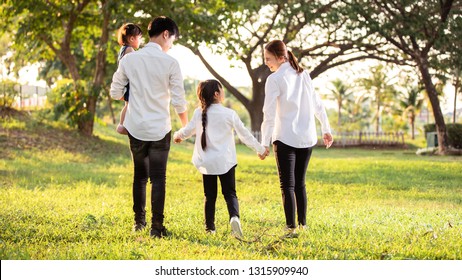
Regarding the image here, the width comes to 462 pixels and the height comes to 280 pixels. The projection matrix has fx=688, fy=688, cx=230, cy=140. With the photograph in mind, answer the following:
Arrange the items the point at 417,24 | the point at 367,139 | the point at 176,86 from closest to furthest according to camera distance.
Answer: the point at 176,86 < the point at 417,24 < the point at 367,139

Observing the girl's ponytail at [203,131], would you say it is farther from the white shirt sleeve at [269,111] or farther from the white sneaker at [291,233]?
the white sneaker at [291,233]

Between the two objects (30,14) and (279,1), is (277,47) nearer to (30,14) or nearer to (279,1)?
(30,14)

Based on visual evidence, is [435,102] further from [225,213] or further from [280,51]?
[280,51]

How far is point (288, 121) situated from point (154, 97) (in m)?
1.25

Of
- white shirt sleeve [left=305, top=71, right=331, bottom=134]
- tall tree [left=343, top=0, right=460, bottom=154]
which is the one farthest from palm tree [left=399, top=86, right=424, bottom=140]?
white shirt sleeve [left=305, top=71, right=331, bottom=134]

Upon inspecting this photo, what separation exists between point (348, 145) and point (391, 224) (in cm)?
3521

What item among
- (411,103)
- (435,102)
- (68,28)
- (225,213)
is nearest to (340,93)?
(411,103)

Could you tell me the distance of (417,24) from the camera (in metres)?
24.6

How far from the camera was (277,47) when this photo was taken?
6.38m

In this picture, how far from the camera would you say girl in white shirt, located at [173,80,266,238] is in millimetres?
6277

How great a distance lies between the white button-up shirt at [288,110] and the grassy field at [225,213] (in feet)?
2.96

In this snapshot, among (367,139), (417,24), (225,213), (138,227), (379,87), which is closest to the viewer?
(138,227)

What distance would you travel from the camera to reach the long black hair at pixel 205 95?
628 cm

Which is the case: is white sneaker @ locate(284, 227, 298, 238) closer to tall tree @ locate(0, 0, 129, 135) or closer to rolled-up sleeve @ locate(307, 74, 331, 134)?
rolled-up sleeve @ locate(307, 74, 331, 134)
